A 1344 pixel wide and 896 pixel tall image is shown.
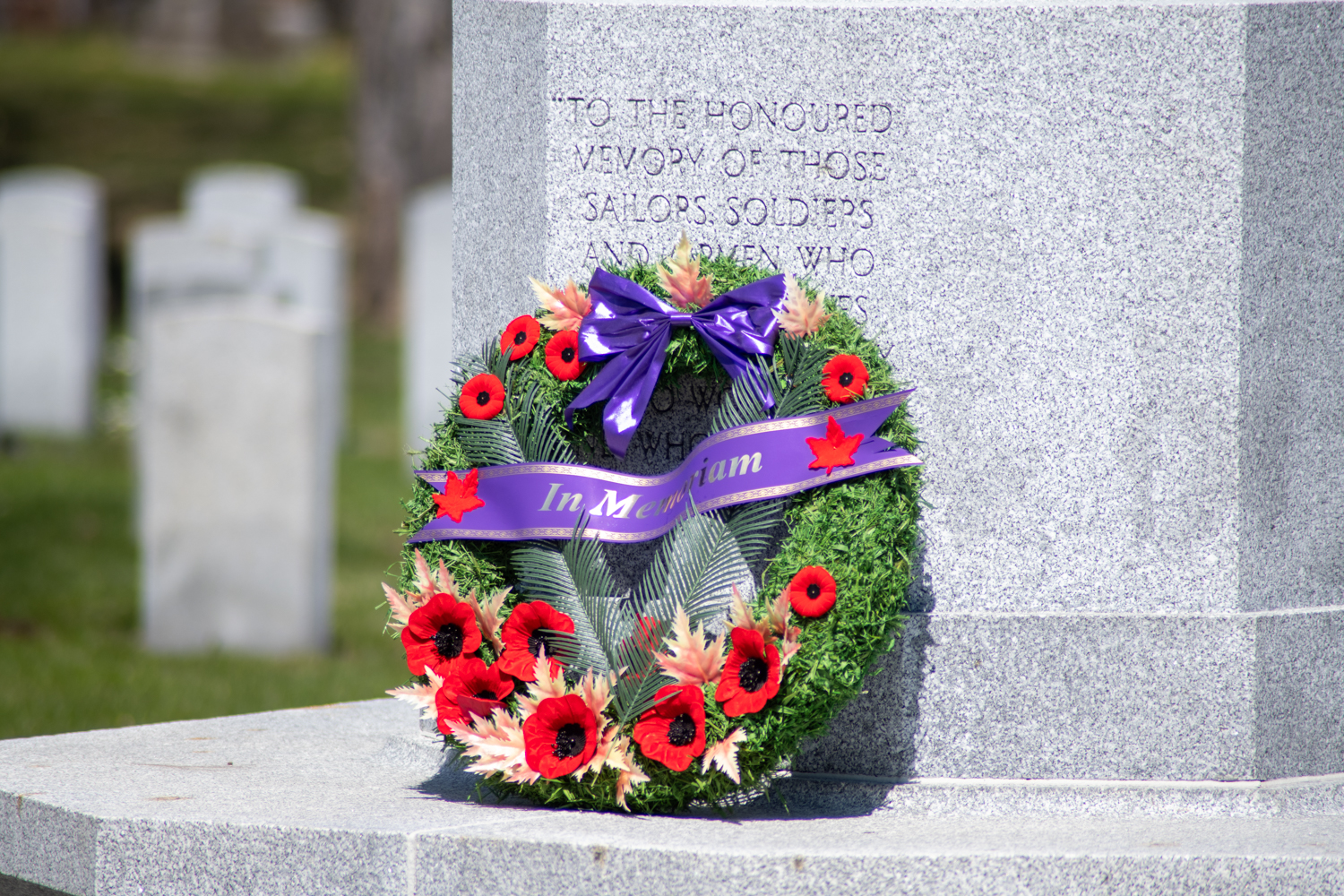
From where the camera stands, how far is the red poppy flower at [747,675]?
3295 millimetres

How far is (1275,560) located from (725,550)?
1340 mm

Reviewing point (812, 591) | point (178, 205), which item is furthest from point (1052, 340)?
point (178, 205)

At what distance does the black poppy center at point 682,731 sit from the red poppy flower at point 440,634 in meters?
0.51

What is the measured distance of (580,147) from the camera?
12.8 feet

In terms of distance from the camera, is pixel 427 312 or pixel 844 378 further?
pixel 427 312

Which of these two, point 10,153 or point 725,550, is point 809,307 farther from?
point 10,153

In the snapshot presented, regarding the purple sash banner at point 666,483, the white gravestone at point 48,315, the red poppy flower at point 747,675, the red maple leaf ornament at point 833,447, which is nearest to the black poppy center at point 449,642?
the purple sash banner at point 666,483

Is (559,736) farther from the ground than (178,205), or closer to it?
closer to it

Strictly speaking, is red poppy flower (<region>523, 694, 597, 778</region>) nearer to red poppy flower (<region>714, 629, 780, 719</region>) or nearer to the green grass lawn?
red poppy flower (<region>714, 629, 780, 719</region>)

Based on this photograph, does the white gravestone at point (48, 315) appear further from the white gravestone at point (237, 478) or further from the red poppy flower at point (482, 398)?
the red poppy flower at point (482, 398)

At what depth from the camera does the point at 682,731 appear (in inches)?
131

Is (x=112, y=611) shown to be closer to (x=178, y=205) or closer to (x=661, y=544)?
(x=661, y=544)

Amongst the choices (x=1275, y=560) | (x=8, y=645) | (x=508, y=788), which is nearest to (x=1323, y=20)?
(x=1275, y=560)

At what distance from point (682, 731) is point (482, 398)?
939mm
